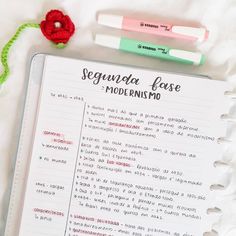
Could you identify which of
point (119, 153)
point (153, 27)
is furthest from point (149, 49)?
point (119, 153)

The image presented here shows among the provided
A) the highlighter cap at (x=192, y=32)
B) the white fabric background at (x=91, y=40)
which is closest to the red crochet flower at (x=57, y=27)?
the white fabric background at (x=91, y=40)

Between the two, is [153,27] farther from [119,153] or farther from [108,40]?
[119,153]

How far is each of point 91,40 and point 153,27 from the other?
0.26 feet

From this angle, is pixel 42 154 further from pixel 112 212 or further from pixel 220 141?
pixel 220 141

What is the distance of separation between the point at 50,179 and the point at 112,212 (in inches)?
3.4

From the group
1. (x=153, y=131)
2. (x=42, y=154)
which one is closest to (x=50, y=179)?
(x=42, y=154)

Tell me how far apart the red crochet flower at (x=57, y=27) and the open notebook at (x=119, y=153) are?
3 centimetres

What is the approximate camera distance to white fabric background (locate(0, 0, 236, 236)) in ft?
1.92

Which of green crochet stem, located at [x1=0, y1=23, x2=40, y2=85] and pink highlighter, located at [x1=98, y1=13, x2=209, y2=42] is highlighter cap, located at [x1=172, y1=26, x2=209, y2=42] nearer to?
pink highlighter, located at [x1=98, y1=13, x2=209, y2=42]

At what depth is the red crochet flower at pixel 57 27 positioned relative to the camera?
1.88ft

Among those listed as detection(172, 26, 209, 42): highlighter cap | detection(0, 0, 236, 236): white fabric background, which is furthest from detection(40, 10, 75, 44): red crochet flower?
detection(172, 26, 209, 42): highlighter cap

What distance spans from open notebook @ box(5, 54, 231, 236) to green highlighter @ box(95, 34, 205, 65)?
3cm

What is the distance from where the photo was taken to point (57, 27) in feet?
1.90

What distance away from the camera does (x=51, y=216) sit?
1.86ft
